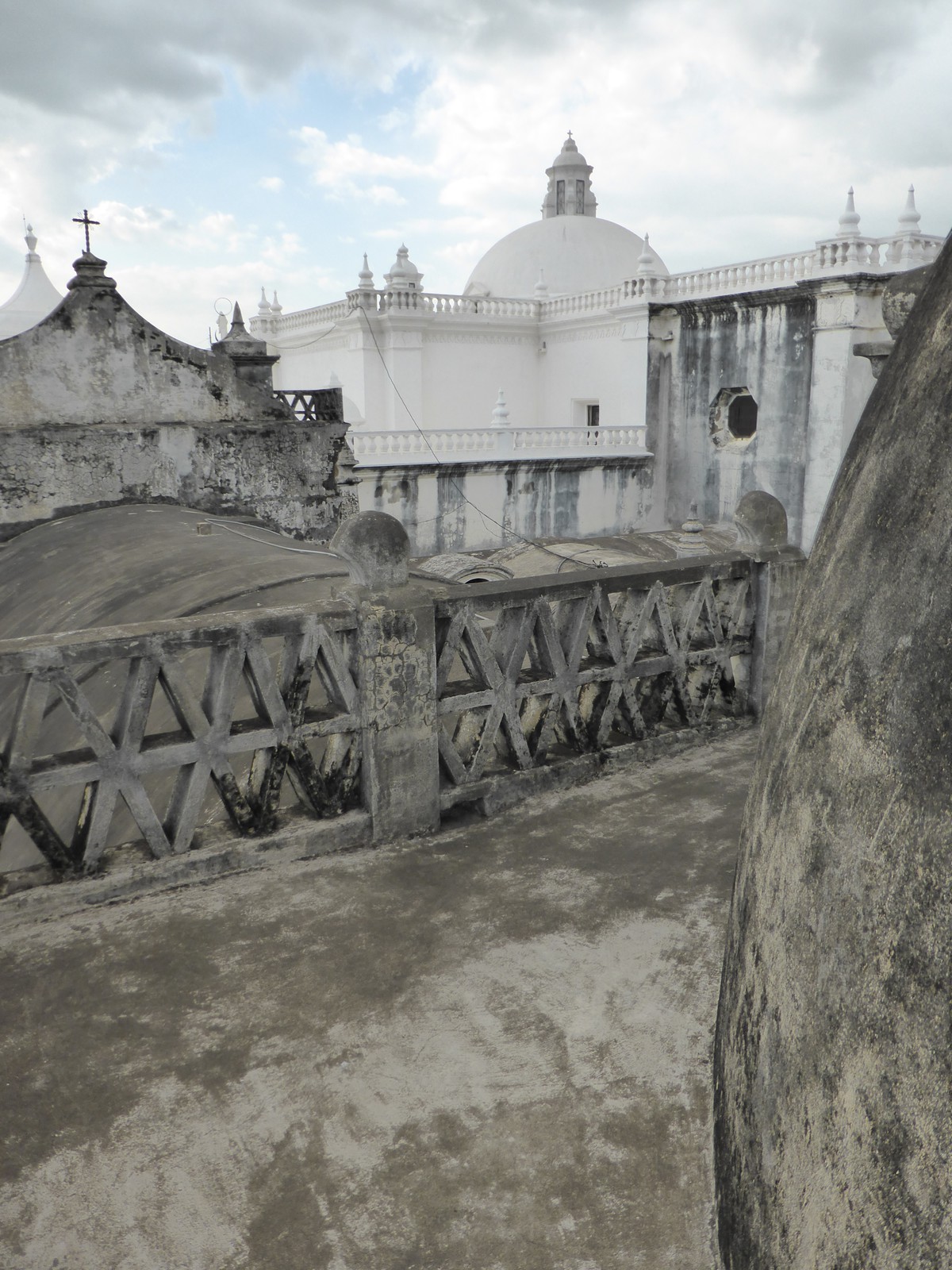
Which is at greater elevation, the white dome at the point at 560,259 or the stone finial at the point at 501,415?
the white dome at the point at 560,259

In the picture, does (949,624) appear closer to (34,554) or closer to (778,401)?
(34,554)

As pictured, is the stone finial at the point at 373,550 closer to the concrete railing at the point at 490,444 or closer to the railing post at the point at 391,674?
the railing post at the point at 391,674

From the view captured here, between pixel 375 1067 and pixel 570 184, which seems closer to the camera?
pixel 375 1067

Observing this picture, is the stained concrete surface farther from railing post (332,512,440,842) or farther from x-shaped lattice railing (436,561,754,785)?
x-shaped lattice railing (436,561,754,785)

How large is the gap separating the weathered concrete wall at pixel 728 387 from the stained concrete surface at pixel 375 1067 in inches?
775

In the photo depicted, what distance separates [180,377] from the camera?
34.2 feet

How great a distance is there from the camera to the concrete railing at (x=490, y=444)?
20.8 meters

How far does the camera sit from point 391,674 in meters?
4.49

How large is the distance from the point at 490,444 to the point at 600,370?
6.74m

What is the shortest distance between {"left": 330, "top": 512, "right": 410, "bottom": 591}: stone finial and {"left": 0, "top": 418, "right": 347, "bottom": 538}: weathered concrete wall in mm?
6277

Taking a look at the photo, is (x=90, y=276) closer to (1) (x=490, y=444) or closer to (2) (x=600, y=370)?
(1) (x=490, y=444)

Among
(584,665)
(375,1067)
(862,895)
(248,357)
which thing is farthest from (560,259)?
(862,895)

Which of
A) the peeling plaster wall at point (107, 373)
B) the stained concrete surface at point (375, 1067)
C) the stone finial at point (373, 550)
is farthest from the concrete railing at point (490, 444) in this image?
the stained concrete surface at point (375, 1067)

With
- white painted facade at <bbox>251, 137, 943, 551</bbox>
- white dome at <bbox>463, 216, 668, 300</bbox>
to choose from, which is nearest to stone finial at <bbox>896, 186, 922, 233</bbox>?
white painted facade at <bbox>251, 137, 943, 551</bbox>
